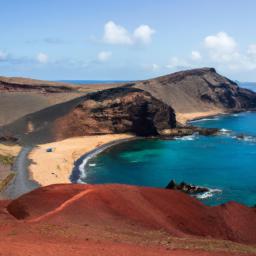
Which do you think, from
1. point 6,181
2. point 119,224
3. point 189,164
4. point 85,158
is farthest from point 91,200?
point 85,158

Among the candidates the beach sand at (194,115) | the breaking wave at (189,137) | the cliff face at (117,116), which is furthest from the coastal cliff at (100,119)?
the beach sand at (194,115)

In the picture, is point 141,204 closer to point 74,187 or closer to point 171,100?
point 74,187

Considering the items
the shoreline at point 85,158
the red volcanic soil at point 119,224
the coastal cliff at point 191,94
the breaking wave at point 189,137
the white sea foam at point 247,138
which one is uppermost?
the coastal cliff at point 191,94

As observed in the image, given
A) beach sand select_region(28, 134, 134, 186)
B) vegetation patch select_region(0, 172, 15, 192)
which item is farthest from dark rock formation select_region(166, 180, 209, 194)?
vegetation patch select_region(0, 172, 15, 192)

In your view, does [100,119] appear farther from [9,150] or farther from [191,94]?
[191,94]

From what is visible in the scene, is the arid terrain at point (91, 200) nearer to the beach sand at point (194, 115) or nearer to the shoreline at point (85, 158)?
the shoreline at point (85, 158)

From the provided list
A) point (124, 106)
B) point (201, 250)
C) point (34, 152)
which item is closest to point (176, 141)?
point (124, 106)

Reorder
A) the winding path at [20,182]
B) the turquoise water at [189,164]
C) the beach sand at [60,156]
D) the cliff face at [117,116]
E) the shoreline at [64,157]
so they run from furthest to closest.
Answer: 1. the cliff face at [117,116]
2. the shoreline at [64,157]
3. the beach sand at [60,156]
4. the turquoise water at [189,164]
5. the winding path at [20,182]
